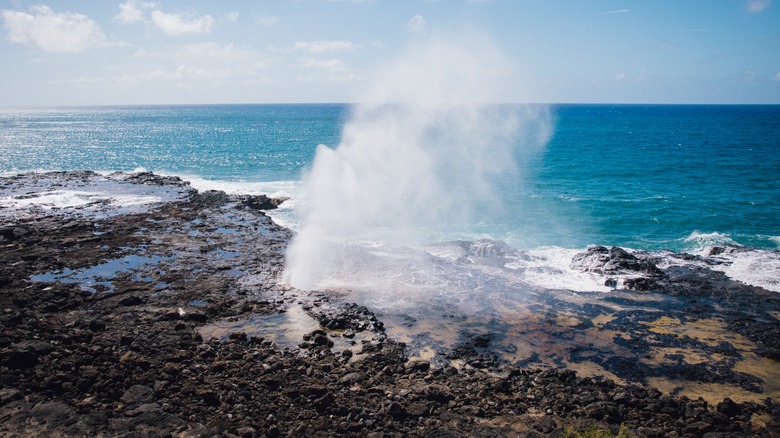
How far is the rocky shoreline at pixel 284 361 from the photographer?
11.5 metres

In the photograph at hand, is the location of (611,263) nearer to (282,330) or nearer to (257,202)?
(282,330)

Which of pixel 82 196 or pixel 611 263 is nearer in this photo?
pixel 611 263

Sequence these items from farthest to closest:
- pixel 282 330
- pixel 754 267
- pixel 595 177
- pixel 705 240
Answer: pixel 595 177
pixel 705 240
pixel 754 267
pixel 282 330

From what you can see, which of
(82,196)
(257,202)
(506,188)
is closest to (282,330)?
(257,202)

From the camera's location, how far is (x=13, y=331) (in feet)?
48.6

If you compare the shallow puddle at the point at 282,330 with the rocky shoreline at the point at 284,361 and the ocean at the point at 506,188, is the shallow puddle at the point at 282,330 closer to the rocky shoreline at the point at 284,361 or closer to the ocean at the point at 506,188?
the rocky shoreline at the point at 284,361

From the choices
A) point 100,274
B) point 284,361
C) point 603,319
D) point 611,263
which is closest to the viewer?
point 284,361

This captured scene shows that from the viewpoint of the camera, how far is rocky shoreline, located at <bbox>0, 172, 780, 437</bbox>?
11.5m

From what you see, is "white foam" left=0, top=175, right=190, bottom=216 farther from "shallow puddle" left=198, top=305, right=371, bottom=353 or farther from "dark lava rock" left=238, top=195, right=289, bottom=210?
"shallow puddle" left=198, top=305, right=371, bottom=353

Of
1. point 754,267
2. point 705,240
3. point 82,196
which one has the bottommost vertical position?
point 754,267

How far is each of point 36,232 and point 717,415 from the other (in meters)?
33.3

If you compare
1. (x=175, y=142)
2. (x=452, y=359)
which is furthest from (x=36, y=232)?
(x=175, y=142)

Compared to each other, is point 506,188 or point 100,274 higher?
point 506,188

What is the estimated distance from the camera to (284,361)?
14.3 m
